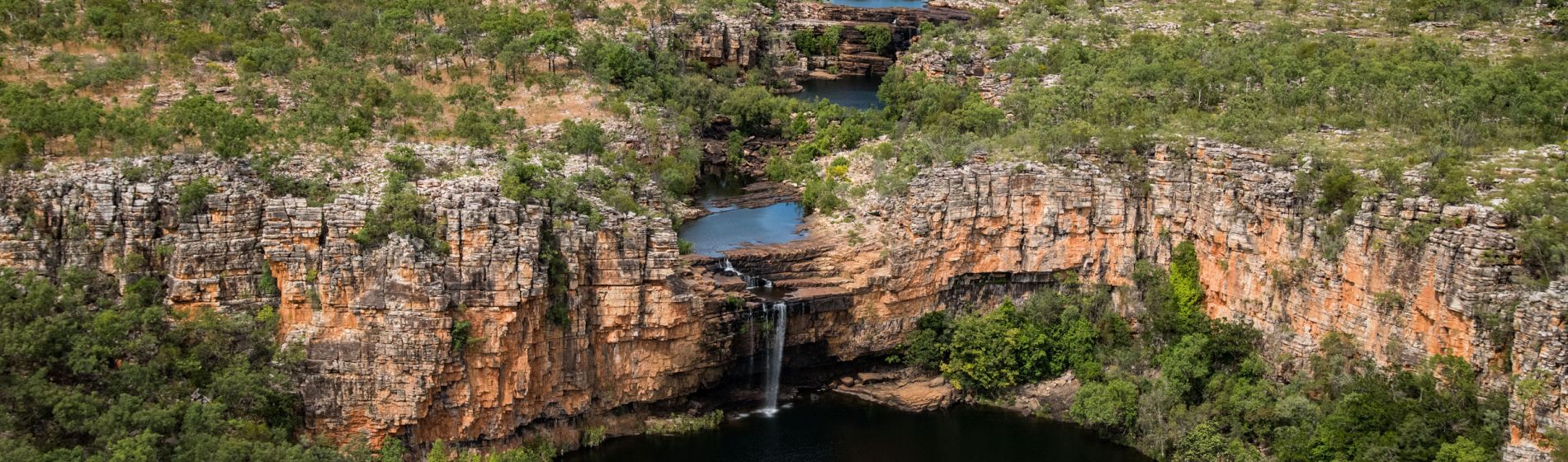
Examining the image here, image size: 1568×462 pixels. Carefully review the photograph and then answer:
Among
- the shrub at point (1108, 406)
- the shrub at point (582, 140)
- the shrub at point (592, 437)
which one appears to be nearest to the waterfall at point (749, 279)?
the shrub at point (582, 140)

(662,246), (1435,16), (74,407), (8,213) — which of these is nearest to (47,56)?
(8,213)

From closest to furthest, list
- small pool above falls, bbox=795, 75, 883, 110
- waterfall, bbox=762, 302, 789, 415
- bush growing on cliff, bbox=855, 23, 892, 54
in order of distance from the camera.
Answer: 1. waterfall, bbox=762, 302, 789, 415
2. small pool above falls, bbox=795, 75, 883, 110
3. bush growing on cliff, bbox=855, 23, 892, 54

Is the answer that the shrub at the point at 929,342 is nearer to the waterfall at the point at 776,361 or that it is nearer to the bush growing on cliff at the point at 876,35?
the waterfall at the point at 776,361

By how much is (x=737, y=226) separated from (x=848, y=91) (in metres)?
30.2

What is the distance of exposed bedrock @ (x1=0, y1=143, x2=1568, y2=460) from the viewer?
46.1 meters

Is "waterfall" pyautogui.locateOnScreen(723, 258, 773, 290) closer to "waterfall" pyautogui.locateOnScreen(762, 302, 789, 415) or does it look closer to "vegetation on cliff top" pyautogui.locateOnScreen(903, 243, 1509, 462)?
"waterfall" pyautogui.locateOnScreen(762, 302, 789, 415)

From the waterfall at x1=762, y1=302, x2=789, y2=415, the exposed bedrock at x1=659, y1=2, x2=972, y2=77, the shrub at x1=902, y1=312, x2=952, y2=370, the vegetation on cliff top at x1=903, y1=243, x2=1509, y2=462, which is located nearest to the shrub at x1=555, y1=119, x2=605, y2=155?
the waterfall at x1=762, y1=302, x2=789, y2=415

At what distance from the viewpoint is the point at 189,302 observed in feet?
154

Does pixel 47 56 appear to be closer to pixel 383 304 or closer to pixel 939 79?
pixel 383 304

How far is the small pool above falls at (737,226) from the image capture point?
6169 cm

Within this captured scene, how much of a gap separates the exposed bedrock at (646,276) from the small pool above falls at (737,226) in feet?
15.6

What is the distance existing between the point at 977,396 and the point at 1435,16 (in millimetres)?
36012

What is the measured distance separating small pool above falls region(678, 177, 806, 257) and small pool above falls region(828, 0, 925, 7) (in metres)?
41.3

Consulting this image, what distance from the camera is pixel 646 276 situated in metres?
50.8
